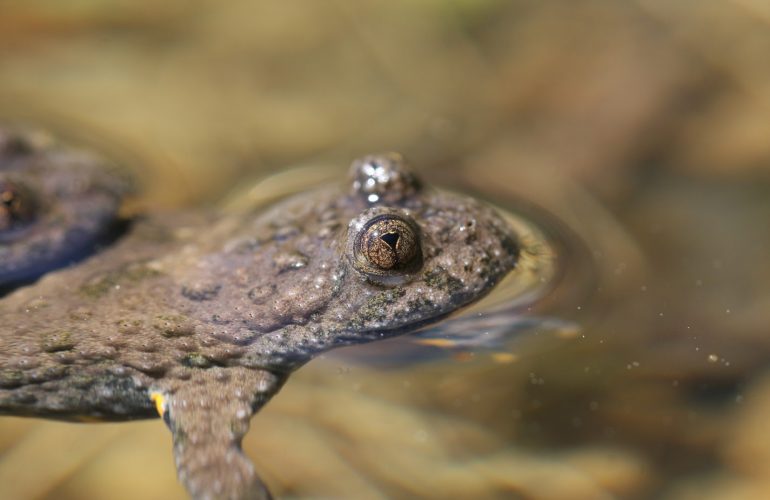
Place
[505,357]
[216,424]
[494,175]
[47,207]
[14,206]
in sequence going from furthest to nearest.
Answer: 1. [494,175]
2. [47,207]
3. [14,206]
4. [505,357]
5. [216,424]

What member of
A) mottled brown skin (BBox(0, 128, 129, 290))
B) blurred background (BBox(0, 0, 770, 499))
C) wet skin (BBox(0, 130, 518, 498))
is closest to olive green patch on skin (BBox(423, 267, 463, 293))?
wet skin (BBox(0, 130, 518, 498))

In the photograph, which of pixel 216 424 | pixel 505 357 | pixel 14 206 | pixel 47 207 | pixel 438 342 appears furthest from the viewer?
pixel 47 207

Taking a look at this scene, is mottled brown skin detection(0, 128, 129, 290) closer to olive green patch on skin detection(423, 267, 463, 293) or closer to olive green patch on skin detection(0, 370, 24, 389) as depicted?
olive green patch on skin detection(0, 370, 24, 389)

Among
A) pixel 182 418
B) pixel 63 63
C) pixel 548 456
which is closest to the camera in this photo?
pixel 182 418

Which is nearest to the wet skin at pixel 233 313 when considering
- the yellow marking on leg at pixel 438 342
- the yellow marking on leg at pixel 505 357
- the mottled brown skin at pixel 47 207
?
the yellow marking on leg at pixel 438 342

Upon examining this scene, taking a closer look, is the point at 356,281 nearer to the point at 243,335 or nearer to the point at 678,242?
the point at 243,335

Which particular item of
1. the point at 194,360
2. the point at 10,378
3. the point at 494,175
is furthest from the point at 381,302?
the point at 494,175

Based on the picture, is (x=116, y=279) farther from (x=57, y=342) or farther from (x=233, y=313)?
(x=233, y=313)

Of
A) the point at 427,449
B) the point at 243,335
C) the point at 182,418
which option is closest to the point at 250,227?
the point at 243,335
